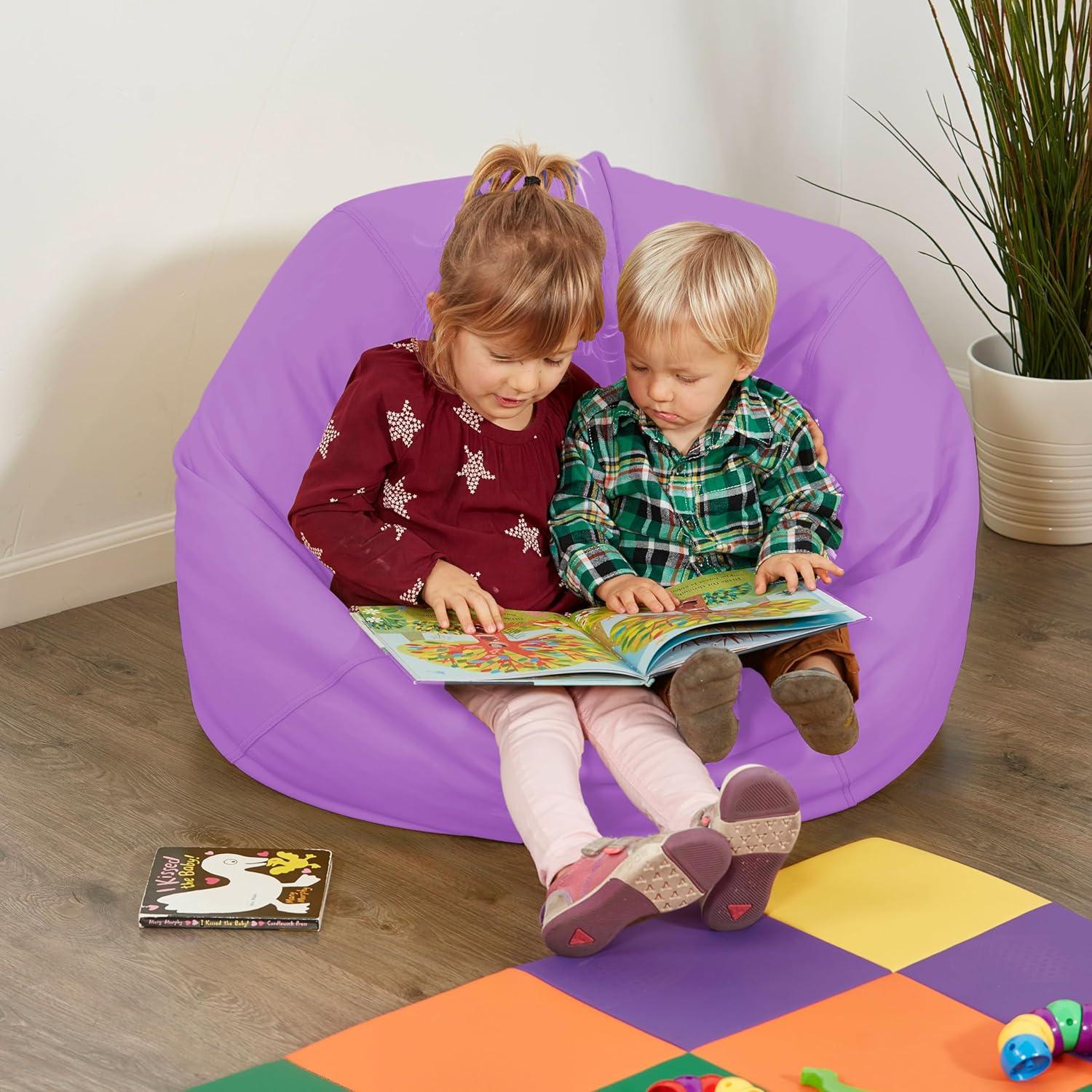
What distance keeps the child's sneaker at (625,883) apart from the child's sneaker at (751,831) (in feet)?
0.10

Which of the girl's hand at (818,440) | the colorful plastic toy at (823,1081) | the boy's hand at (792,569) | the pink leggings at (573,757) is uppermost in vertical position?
the girl's hand at (818,440)

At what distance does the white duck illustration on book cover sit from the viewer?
1.62 meters

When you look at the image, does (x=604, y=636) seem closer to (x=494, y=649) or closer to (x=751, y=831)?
(x=494, y=649)

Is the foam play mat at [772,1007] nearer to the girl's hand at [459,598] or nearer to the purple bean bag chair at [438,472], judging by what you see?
the purple bean bag chair at [438,472]

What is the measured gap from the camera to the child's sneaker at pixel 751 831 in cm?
143

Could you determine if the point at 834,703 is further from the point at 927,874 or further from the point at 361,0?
the point at 361,0

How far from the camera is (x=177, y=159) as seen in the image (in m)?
2.40

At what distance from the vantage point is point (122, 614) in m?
2.47

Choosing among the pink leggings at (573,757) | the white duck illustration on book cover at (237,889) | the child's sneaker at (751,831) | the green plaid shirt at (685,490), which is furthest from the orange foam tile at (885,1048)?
the green plaid shirt at (685,490)

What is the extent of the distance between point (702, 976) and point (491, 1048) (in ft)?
0.78

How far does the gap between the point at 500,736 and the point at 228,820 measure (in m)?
0.41

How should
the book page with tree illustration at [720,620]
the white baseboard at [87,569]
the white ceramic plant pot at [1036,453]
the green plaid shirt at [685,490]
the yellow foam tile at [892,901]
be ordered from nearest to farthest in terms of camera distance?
the yellow foam tile at [892,901] → the book page with tree illustration at [720,620] → the green plaid shirt at [685,490] → the white baseboard at [87,569] → the white ceramic plant pot at [1036,453]

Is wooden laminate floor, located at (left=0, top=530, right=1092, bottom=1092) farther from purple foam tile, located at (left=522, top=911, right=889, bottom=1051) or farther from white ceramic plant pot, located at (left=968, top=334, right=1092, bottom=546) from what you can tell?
white ceramic plant pot, located at (left=968, top=334, right=1092, bottom=546)

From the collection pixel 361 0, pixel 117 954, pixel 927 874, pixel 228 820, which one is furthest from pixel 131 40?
pixel 927 874
